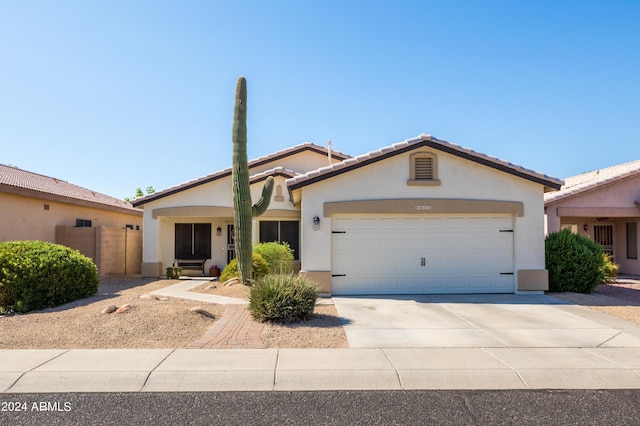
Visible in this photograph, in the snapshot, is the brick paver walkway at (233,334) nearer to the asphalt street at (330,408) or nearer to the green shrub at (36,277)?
the asphalt street at (330,408)

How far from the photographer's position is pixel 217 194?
1777 cm

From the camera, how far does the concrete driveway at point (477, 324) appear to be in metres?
7.20

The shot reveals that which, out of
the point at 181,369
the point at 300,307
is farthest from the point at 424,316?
the point at 181,369

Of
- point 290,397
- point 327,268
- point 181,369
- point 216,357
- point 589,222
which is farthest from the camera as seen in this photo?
point 589,222

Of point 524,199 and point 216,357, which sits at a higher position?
point 524,199

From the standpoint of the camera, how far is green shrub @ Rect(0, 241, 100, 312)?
9422 mm

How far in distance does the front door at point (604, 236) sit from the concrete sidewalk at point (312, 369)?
1440 centimetres

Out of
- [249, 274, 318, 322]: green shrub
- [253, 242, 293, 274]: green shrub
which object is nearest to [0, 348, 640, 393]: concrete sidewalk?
[249, 274, 318, 322]: green shrub

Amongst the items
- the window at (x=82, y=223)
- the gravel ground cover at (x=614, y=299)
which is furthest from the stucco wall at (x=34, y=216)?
the gravel ground cover at (x=614, y=299)

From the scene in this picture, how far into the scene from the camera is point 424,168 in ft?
40.7

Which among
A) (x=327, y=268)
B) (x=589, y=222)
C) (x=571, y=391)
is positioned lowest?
(x=571, y=391)

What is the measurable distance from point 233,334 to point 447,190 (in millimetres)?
7555

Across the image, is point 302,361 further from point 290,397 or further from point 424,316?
point 424,316

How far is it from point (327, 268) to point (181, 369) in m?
6.64
